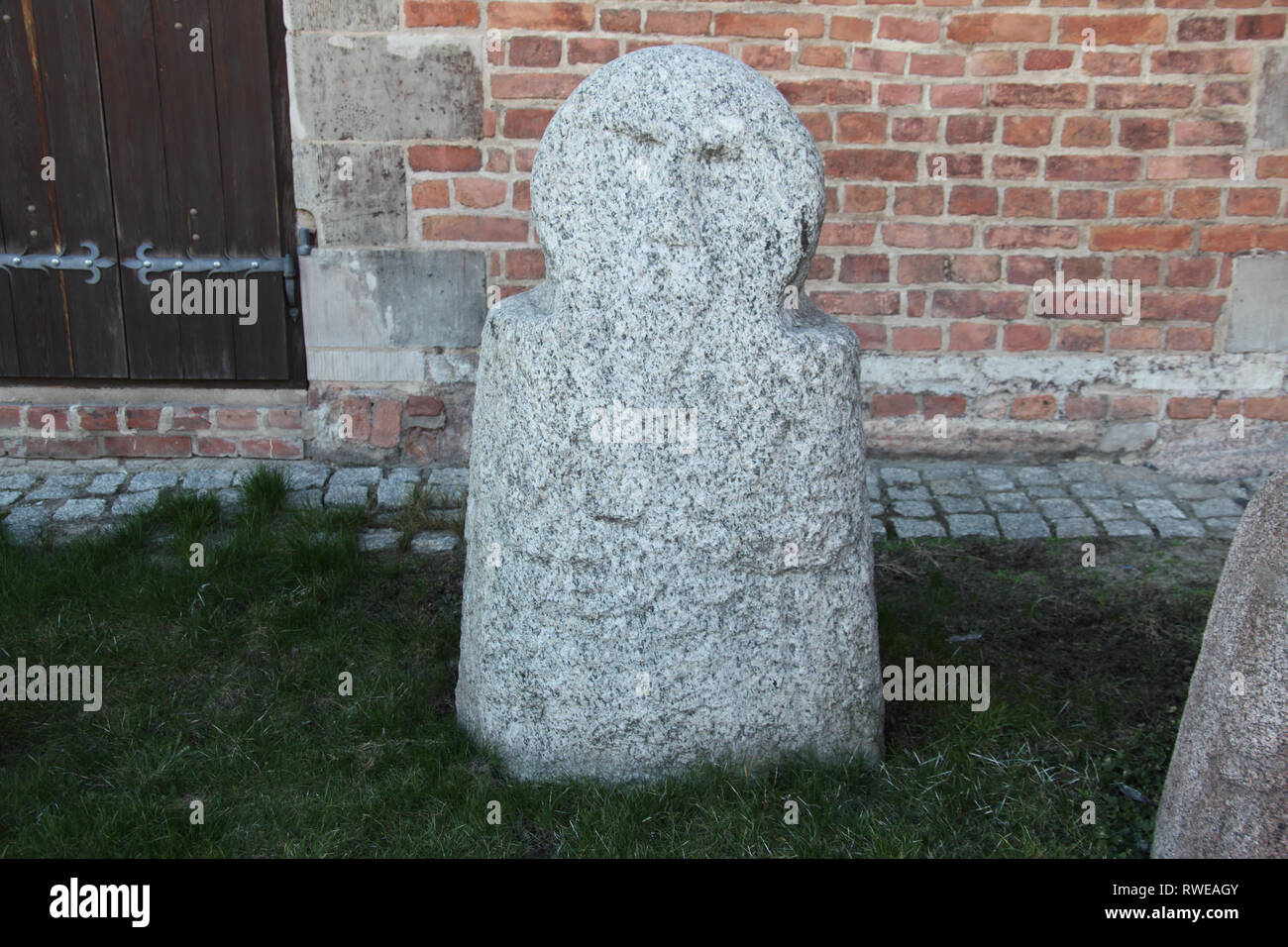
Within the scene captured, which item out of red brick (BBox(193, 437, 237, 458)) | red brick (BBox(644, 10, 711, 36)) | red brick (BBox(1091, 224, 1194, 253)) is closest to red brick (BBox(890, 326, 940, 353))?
red brick (BBox(1091, 224, 1194, 253))

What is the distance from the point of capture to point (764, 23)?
14.8ft

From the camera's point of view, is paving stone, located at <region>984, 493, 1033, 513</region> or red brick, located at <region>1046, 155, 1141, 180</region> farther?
red brick, located at <region>1046, 155, 1141, 180</region>

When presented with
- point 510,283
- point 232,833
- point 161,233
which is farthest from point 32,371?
point 232,833

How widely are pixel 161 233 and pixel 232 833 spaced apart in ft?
10.1

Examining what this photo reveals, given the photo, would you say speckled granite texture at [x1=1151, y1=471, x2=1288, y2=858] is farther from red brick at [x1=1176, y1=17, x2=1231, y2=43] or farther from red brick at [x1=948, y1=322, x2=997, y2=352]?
red brick at [x1=1176, y1=17, x2=1231, y2=43]

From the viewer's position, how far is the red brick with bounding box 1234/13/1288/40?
4508 millimetres

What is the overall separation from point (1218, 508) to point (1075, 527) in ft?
2.22

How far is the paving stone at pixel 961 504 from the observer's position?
4.53 m

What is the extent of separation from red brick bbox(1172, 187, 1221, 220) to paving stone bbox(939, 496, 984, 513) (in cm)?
145

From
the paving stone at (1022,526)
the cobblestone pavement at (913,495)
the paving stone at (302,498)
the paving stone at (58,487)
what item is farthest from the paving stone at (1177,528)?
the paving stone at (58,487)

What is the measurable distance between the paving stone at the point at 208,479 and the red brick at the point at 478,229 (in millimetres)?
1322

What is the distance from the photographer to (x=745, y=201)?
2482 mm

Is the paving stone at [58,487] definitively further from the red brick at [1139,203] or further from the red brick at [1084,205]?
the red brick at [1139,203]

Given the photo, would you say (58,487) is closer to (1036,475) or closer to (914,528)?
(914,528)
